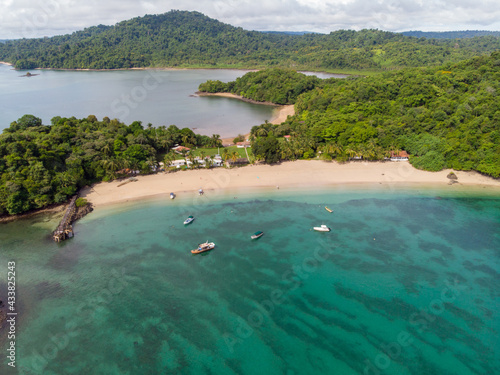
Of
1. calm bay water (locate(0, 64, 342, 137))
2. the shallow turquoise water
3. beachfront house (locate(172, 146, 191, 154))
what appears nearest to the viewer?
the shallow turquoise water

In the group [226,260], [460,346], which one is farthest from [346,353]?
[226,260]

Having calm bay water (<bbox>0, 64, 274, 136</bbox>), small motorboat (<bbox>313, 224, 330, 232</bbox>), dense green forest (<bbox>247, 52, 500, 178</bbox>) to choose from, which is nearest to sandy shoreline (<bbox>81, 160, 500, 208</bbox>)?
dense green forest (<bbox>247, 52, 500, 178</bbox>)

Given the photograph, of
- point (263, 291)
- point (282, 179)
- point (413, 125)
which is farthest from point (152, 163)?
point (413, 125)

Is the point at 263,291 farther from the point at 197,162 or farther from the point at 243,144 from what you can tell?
the point at 243,144

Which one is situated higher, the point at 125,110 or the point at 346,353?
the point at 125,110

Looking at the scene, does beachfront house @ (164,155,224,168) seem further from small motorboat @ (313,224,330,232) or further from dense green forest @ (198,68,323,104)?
dense green forest @ (198,68,323,104)

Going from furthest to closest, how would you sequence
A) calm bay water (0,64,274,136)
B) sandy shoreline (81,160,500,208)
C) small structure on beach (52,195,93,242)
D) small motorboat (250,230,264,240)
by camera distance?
calm bay water (0,64,274,136) → sandy shoreline (81,160,500,208) → small motorboat (250,230,264,240) → small structure on beach (52,195,93,242)

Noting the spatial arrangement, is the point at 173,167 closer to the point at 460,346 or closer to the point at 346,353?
the point at 346,353
